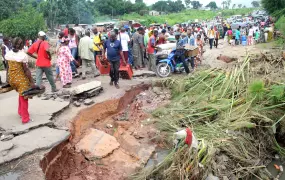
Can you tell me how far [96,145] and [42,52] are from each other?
2.94 metres

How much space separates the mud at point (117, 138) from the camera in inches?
186

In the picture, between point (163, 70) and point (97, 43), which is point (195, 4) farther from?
point (163, 70)

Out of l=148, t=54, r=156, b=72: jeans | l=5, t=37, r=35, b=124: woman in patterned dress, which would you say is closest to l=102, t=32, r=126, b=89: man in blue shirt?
l=148, t=54, r=156, b=72: jeans

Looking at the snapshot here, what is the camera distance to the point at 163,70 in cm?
1028

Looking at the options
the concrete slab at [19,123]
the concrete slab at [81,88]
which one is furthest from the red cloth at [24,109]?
the concrete slab at [81,88]

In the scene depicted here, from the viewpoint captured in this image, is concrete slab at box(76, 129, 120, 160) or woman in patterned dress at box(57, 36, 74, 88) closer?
concrete slab at box(76, 129, 120, 160)

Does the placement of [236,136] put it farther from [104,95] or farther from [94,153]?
[104,95]

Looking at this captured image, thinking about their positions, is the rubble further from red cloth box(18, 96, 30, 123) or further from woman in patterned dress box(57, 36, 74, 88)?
red cloth box(18, 96, 30, 123)

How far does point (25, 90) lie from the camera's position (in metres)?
5.47

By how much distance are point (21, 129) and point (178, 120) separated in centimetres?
298

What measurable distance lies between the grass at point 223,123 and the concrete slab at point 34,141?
146 centimetres

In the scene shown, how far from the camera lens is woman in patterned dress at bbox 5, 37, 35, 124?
5.32 meters

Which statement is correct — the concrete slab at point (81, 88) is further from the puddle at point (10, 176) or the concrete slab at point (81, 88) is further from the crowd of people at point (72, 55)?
the puddle at point (10, 176)

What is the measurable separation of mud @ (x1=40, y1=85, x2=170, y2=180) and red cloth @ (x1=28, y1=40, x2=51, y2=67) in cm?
162
